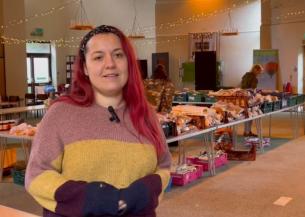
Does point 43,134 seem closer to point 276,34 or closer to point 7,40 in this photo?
point 7,40

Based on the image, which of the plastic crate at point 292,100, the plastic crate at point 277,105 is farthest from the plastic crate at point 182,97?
the plastic crate at point 292,100

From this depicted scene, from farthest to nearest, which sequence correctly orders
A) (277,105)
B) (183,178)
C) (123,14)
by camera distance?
(123,14) < (277,105) < (183,178)

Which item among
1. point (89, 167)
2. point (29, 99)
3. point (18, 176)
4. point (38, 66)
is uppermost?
point (38, 66)

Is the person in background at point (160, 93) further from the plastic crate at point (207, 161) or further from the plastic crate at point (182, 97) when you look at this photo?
the plastic crate at point (182, 97)

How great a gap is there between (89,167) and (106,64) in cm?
30

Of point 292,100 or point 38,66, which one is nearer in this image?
point 292,100

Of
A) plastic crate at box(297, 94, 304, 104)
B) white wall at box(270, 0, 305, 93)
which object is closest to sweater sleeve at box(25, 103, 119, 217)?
plastic crate at box(297, 94, 304, 104)

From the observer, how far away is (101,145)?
128 cm

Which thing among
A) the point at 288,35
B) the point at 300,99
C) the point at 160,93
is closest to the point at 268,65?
the point at 288,35

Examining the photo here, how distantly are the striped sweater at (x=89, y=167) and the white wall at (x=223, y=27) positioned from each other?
14.6 metres

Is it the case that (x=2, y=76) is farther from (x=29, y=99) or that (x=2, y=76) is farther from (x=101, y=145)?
(x=101, y=145)

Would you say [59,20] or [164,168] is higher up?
[59,20]

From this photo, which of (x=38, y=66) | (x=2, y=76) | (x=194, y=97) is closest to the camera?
(x=194, y=97)

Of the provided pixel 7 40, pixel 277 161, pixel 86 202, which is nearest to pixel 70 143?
pixel 86 202
